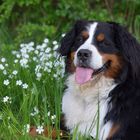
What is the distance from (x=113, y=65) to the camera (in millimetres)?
5383

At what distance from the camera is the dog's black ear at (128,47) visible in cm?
541

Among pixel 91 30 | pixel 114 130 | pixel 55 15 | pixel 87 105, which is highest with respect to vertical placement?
pixel 55 15

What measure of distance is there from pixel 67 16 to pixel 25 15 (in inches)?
34.2

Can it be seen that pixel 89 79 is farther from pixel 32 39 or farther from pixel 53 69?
pixel 32 39

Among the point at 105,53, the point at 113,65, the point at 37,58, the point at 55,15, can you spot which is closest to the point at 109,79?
the point at 113,65

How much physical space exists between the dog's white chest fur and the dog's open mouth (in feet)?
0.29

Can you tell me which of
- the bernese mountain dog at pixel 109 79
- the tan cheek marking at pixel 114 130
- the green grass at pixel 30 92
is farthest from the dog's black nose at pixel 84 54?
the tan cheek marking at pixel 114 130

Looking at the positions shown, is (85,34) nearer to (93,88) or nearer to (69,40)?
(69,40)

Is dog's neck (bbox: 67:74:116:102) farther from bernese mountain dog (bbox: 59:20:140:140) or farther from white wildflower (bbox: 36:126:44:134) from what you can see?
white wildflower (bbox: 36:126:44:134)

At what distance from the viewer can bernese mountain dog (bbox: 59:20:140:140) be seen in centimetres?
539

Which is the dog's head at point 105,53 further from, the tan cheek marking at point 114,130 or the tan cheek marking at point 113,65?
the tan cheek marking at point 114,130

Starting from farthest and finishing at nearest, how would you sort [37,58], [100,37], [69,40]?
[37,58]
[69,40]
[100,37]

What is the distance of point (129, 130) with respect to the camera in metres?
5.43

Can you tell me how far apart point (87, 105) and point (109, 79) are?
35 cm
